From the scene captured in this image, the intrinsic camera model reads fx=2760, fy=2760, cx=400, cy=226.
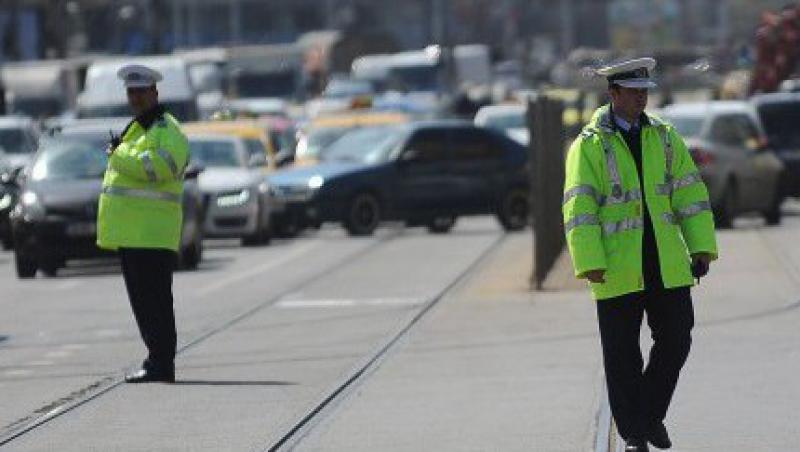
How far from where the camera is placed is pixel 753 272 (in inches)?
970

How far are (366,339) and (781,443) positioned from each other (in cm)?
705

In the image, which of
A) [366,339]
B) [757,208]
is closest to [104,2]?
[757,208]

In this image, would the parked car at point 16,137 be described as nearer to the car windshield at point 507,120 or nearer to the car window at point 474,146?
the car window at point 474,146

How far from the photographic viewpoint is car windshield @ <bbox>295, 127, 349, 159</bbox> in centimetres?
4112

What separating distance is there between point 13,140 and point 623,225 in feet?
97.3

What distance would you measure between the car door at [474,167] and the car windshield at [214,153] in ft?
10.4

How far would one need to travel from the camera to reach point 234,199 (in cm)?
3362

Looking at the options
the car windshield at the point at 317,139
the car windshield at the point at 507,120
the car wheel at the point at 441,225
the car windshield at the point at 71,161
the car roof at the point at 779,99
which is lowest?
the car windshield at the point at 507,120

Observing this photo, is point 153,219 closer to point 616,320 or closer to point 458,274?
point 616,320

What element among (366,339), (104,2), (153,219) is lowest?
(104,2)

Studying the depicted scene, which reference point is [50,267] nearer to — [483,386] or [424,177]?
[424,177]

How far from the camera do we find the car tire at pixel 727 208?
33.5 m

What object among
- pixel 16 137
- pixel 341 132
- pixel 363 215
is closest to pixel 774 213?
pixel 363 215

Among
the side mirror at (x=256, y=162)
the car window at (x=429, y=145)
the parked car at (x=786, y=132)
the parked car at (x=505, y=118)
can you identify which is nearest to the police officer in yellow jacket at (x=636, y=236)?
the side mirror at (x=256, y=162)
